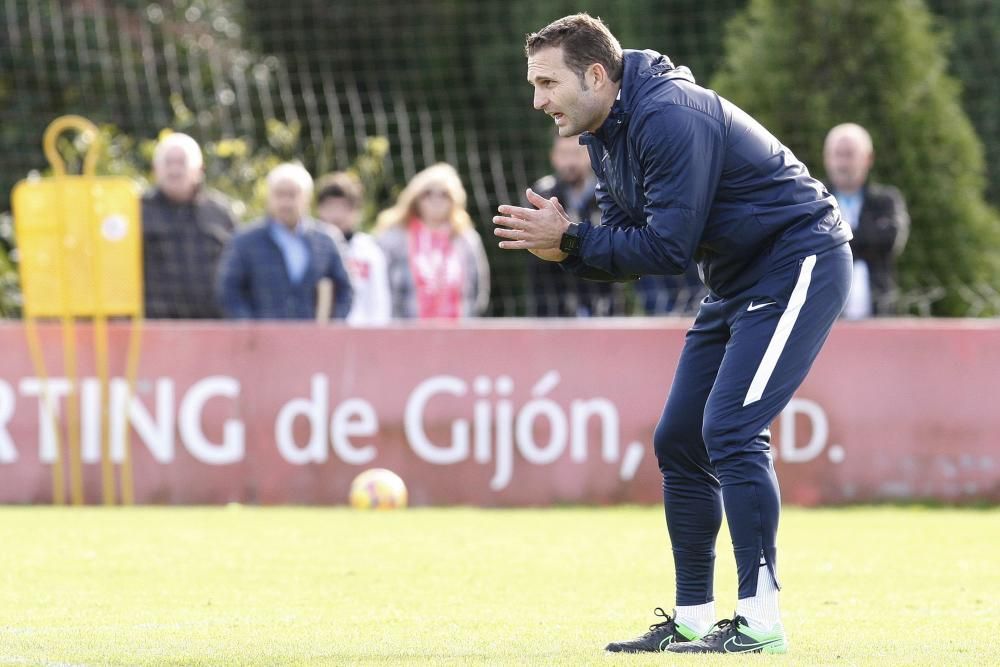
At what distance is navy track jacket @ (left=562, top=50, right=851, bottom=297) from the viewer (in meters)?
4.83

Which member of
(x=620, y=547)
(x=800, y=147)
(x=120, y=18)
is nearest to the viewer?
(x=620, y=547)

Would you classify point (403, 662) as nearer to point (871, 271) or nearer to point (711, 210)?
point (711, 210)

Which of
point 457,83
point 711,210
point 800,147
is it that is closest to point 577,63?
point 711,210

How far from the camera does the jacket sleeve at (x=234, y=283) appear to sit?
1051cm

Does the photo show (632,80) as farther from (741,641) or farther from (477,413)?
(477,413)

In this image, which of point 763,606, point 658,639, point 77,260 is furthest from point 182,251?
point 763,606

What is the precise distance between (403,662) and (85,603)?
1.75 meters

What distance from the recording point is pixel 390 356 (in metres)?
10.6

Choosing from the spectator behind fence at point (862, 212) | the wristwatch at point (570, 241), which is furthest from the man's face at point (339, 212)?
the wristwatch at point (570, 241)

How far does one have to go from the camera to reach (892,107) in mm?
15828

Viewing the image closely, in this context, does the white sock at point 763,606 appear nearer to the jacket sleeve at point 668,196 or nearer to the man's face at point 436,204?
the jacket sleeve at point 668,196

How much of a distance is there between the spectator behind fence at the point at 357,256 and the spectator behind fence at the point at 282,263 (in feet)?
1.64

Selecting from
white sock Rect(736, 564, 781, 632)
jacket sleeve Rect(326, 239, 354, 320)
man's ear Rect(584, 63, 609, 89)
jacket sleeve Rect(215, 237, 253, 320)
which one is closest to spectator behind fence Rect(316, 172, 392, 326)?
jacket sleeve Rect(326, 239, 354, 320)

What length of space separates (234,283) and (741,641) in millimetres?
6170
